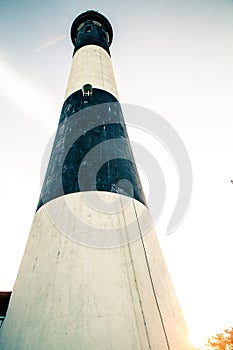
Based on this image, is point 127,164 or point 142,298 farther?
point 127,164

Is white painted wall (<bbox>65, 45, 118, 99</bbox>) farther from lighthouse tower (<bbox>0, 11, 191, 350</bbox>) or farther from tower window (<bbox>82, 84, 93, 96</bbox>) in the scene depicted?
lighthouse tower (<bbox>0, 11, 191, 350</bbox>)

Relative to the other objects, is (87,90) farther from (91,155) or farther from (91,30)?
(91,30)

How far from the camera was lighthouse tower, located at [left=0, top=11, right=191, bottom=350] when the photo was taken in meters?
2.33

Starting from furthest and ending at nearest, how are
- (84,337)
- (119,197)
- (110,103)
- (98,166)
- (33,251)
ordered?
(110,103)
(98,166)
(119,197)
(33,251)
(84,337)

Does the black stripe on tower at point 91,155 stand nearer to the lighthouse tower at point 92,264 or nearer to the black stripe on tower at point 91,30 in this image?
the lighthouse tower at point 92,264

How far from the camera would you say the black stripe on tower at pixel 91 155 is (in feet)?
11.8

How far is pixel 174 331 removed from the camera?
8.75 feet

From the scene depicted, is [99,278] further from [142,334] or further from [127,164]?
[127,164]

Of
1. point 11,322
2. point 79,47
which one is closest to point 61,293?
point 11,322

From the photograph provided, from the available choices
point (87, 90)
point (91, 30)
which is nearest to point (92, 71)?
point (87, 90)

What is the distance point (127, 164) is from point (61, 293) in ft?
7.57

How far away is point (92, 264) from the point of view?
2.73m

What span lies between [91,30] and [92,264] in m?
7.60

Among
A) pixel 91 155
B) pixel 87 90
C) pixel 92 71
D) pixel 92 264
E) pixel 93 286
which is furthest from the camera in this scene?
pixel 92 71
